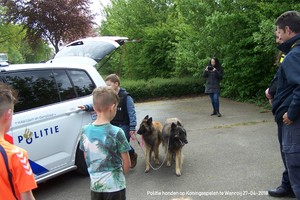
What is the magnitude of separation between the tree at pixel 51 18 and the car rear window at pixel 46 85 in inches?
610

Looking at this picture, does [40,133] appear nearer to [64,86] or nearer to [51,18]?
[64,86]

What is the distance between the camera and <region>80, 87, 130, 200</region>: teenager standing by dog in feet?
9.57

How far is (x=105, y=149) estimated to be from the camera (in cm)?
292

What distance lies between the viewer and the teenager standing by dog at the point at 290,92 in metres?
3.29

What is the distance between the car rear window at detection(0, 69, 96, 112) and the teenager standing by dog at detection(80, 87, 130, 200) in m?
2.06

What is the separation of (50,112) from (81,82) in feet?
3.16

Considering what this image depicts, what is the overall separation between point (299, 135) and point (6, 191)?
2687mm

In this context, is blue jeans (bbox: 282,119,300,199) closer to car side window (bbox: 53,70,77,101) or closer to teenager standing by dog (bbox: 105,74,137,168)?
teenager standing by dog (bbox: 105,74,137,168)

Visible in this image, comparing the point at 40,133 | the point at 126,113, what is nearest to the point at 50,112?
the point at 40,133

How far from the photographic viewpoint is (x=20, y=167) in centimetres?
200

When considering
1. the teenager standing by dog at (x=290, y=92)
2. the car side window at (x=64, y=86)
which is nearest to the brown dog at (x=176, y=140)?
the car side window at (x=64, y=86)

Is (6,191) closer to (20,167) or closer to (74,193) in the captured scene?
(20,167)

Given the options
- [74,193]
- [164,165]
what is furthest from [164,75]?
[74,193]

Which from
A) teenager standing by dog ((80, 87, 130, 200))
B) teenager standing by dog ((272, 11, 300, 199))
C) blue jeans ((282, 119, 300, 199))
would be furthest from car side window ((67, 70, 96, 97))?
blue jeans ((282, 119, 300, 199))
